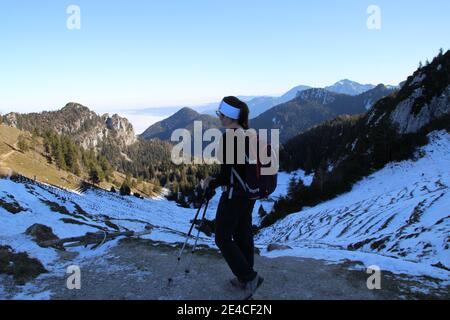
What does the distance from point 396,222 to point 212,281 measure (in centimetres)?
1829

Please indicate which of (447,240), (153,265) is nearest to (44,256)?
(153,265)

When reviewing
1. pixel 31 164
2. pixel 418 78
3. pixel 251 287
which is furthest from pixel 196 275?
pixel 31 164

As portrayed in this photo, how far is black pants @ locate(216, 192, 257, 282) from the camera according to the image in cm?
730

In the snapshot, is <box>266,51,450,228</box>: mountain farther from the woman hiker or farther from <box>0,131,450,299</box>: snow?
the woman hiker

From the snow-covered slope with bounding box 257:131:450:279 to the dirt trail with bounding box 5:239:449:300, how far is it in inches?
65.9

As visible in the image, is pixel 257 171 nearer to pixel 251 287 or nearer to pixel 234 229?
pixel 234 229

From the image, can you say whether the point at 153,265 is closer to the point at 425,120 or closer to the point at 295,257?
the point at 295,257

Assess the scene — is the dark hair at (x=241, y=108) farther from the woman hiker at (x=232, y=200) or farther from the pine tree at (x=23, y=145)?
the pine tree at (x=23, y=145)

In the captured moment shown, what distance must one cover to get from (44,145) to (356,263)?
145 metres

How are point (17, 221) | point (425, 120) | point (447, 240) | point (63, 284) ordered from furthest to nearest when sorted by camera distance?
point (425, 120) → point (17, 221) → point (447, 240) → point (63, 284)
